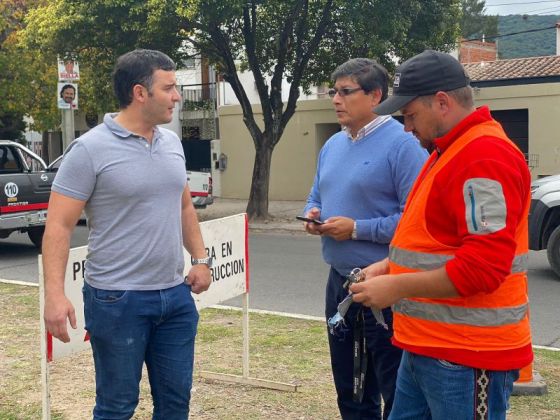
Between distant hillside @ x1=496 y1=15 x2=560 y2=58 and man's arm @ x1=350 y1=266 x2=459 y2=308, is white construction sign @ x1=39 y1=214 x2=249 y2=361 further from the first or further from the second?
distant hillside @ x1=496 y1=15 x2=560 y2=58

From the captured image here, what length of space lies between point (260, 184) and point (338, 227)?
14629mm

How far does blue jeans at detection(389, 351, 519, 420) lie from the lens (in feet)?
8.29

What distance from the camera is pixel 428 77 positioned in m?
2.57

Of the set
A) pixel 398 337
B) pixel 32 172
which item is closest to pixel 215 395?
pixel 398 337

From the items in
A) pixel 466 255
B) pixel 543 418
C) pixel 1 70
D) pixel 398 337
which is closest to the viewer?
pixel 466 255

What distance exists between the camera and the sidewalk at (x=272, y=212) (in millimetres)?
16969

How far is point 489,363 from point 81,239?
507 inches

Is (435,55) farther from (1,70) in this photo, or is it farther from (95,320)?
(1,70)

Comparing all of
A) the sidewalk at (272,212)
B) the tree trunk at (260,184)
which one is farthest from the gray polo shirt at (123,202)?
the tree trunk at (260,184)

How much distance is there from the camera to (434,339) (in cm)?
257

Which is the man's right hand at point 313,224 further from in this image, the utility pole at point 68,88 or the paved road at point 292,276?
the utility pole at point 68,88

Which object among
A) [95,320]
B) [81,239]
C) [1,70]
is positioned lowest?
[81,239]

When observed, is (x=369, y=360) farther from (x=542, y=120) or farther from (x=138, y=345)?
(x=542, y=120)

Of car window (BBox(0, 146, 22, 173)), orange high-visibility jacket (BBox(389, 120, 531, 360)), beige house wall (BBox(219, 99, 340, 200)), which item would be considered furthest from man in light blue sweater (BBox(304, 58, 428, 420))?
beige house wall (BBox(219, 99, 340, 200))
